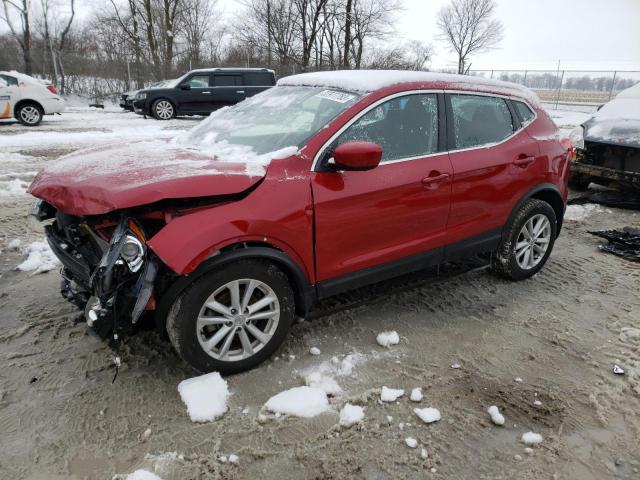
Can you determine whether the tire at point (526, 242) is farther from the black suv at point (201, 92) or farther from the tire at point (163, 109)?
the tire at point (163, 109)

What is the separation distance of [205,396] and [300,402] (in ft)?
1.74

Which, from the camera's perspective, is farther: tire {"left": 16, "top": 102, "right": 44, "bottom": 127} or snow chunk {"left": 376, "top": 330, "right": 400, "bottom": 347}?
tire {"left": 16, "top": 102, "right": 44, "bottom": 127}

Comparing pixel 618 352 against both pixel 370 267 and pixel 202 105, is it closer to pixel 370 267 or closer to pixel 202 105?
pixel 370 267

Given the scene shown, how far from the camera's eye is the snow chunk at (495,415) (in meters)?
2.48

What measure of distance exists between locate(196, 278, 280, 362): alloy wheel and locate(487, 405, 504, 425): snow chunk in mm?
1296

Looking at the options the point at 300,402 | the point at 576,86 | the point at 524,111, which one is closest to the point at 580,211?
the point at 524,111

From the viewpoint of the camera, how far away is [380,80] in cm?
320

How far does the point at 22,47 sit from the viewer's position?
99.8 feet

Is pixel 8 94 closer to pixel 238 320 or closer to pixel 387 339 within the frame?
pixel 238 320

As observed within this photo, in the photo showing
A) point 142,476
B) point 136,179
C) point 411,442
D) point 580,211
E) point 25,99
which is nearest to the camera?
point 142,476

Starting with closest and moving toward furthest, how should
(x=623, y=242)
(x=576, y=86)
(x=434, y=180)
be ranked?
1. (x=434, y=180)
2. (x=623, y=242)
3. (x=576, y=86)

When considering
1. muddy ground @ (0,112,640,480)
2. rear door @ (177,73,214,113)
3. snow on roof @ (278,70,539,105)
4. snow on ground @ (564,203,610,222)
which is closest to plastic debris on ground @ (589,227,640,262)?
snow on ground @ (564,203,610,222)

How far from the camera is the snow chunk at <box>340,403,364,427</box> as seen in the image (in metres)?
2.46

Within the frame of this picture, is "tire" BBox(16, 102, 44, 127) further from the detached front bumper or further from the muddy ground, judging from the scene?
the detached front bumper
